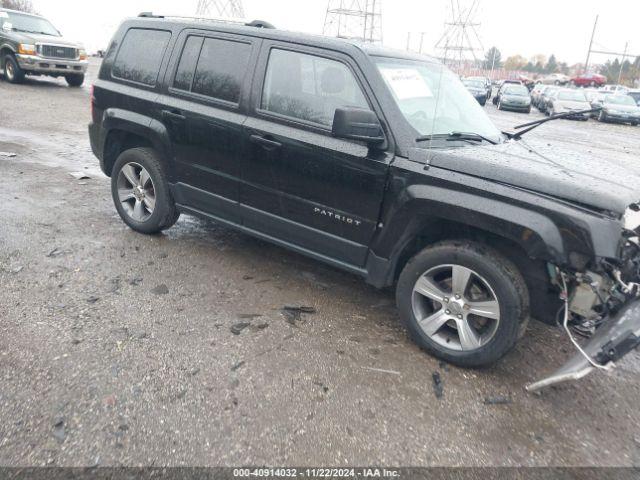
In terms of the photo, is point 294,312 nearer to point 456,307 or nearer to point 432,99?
point 456,307

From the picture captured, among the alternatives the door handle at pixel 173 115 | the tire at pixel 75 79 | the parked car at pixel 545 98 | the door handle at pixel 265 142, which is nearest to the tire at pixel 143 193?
the door handle at pixel 173 115

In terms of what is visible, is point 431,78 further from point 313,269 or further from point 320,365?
point 320,365

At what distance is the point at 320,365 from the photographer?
3.16m

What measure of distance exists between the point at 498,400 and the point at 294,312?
1.53 meters

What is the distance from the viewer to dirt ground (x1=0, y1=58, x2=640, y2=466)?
250 cm

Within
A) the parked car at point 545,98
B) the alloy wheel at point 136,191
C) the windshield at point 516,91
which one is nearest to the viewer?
the alloy wheel at point 136,191

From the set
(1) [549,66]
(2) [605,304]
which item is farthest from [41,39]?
(1) [549,66]

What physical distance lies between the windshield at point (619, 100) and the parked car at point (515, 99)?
3807 mm

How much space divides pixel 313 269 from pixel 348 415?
1943mm

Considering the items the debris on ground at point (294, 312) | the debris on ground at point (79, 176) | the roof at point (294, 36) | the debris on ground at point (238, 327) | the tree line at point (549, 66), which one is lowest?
the debris on ground at point (238, 327)

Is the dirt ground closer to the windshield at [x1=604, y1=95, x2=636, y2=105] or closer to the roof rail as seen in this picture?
the roof rail

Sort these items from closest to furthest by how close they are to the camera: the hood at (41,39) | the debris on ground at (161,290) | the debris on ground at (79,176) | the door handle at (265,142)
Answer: the door handle at (265,142) < the debris on ground at (161,290) < the debris on ground at (79,176) < the hood at (41,39)

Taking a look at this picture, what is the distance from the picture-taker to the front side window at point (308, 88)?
11.7 feet

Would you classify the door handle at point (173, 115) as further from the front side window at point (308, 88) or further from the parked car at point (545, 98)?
the parked car at point (545, 98)
